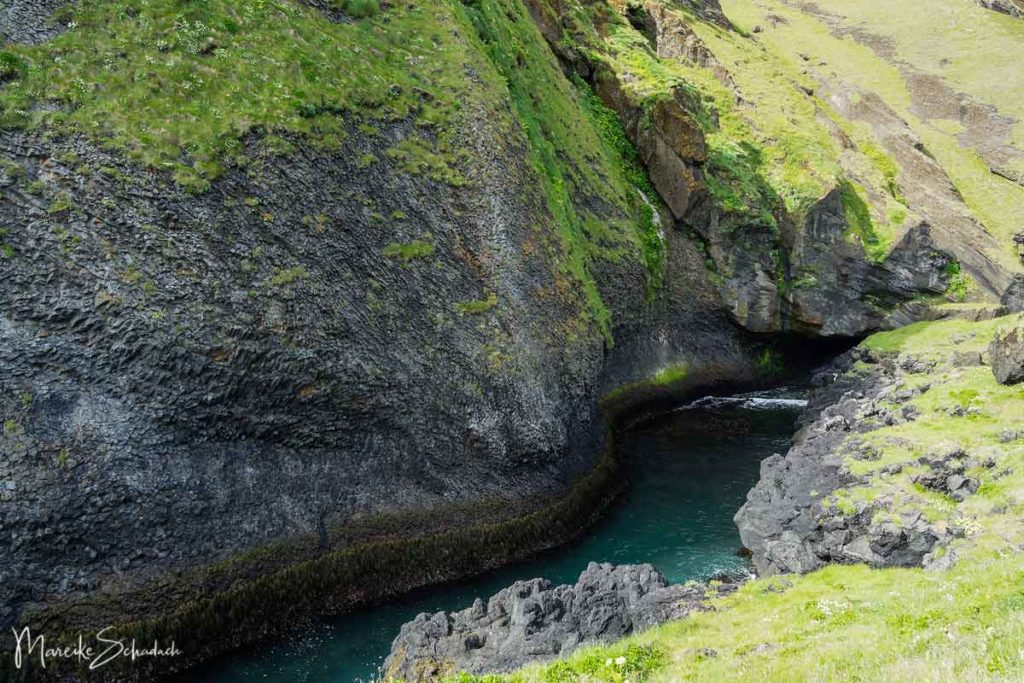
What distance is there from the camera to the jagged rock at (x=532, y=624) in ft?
50.8

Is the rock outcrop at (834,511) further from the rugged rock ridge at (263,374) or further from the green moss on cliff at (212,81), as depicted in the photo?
the green moss on cliff at (212,81)

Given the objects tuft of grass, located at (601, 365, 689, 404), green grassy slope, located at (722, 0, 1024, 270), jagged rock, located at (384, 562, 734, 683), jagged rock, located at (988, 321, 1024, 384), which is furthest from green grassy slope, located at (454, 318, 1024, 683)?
green grassy slope, located at (722, 0, 1024, 270)

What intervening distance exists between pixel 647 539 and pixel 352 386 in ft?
43.3

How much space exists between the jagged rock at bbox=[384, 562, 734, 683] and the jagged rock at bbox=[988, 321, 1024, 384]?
717 inches

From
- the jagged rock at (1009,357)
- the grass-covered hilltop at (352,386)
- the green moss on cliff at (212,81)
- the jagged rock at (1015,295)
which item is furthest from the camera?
the jagged rock at (1015,295)

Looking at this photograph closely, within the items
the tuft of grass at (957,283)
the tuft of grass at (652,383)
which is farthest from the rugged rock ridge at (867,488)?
the tuft of grass at (957,283)

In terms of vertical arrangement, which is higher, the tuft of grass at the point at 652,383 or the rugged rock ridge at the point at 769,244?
the rugged rock ridge at the point at 769,244

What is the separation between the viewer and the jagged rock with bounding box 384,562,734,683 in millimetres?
15484

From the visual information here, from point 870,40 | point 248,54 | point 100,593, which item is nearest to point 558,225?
point 248,54

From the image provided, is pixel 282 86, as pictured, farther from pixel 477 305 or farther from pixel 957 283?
pixel 957 283

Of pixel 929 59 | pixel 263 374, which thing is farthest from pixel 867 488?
pixel 929 59

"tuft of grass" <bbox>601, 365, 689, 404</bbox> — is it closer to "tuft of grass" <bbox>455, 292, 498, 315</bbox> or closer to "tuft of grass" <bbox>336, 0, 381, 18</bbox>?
"tuft of grass" <bbox>455, 292, 498, 315</bbox>

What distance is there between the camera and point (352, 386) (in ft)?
77.3

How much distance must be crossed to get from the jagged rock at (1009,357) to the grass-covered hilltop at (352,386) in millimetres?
179
